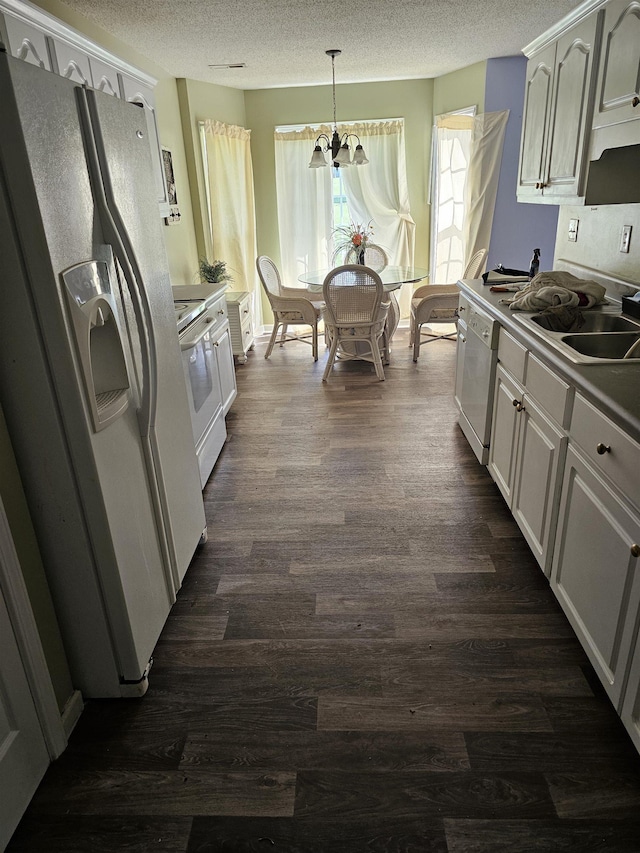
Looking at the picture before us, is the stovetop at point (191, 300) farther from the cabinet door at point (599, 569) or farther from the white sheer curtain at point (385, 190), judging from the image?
the white sheer curtain at point (385, 190)

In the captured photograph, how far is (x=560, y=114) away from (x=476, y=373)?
130cm

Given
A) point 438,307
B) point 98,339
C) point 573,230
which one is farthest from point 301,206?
point 98,339

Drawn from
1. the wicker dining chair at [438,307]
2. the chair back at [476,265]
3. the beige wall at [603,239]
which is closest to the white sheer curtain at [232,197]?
the wicker dining chair at [438,307]

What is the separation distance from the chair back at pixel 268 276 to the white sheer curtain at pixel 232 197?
2.16 ft

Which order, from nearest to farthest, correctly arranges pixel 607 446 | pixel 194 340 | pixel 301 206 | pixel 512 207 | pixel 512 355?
pixel 607 446, pixel 512 355, pixel 194 340, pixel 512 207, pixel 301 206

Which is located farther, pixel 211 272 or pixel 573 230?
pixel 211 272

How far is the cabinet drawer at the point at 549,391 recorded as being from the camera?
1885mm

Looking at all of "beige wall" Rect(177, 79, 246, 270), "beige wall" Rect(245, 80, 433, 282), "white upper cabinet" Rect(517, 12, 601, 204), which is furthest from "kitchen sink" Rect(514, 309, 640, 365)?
"beige wall" Rect(245, 80, 433, 282)

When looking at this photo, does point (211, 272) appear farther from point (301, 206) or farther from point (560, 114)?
point (560, 114)

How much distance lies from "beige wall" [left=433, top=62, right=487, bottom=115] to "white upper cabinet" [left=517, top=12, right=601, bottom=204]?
2158 millimetres

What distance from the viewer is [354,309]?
15.3 feet

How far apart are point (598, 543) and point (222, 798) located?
1.24 metres

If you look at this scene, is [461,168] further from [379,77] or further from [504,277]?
[504,277]

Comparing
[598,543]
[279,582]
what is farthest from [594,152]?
[279,582]
